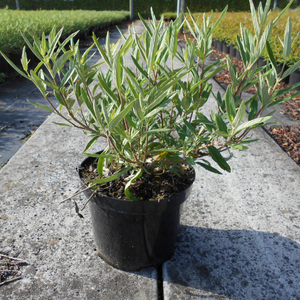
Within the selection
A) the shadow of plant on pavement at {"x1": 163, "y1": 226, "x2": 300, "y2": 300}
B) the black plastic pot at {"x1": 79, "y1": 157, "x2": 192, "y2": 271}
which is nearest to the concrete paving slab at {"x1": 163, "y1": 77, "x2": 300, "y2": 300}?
the shadow of plant on pavement at {"x1": 163, "y1": 226, "x2": 300, "y2": 300}

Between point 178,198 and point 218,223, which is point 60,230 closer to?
point 178,198

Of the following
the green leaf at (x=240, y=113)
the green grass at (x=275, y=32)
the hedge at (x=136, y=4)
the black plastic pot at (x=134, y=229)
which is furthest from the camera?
the hedge at (x=136, y=4)

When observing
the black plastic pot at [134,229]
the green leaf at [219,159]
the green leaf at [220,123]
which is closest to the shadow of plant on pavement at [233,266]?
the black plastic pot at [134,229]

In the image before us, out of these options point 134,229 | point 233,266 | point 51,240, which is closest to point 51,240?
point 51,240

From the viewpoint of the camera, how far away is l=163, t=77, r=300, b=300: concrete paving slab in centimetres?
150

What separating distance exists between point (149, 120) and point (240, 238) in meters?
1.17

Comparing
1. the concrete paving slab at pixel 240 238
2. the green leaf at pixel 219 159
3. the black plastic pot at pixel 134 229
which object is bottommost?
the concrete paving slab at pixel 240 238

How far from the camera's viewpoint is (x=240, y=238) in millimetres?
1829

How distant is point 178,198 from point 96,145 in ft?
6.09

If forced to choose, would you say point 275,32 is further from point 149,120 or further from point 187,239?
point 149,120

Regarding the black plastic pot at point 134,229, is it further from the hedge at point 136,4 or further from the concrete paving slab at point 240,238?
the hedge at point 136,4

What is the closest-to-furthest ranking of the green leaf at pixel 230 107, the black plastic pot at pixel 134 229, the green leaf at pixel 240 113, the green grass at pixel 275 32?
the green leaf at pixel 240 113 → the green leaf at pixel 230 107 → the black plastic pot at pixel 134 229 → the green grass at pixel 275 32

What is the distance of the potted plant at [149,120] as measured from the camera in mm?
1052

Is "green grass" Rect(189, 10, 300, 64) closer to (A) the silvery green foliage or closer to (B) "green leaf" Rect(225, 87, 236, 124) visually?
(A) the silvery green foliage
